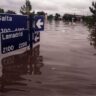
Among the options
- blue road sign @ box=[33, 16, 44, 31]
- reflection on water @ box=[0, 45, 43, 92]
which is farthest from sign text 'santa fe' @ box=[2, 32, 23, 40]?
blue road sign @ box=[33, 16, 44, 31]

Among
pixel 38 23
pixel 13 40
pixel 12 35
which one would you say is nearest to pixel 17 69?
pixel 13 40

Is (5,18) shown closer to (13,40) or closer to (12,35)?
(12,35)

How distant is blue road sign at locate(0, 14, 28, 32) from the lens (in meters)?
9.45

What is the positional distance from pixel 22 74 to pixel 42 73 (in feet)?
2.06

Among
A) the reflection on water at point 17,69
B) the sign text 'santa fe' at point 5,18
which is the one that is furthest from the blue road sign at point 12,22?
the reflection on water at point 17,69

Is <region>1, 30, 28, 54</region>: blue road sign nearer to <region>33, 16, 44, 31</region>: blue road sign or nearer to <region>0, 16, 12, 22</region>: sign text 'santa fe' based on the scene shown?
<region>0, 16, 12, 22</region>: sign text 'santa fe'

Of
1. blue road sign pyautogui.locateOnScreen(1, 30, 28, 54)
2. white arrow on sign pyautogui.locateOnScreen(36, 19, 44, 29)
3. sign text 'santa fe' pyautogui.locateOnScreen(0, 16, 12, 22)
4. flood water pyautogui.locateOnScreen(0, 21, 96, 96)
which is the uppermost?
sign text 'santa fe' pyautogui.locateOnScreen(0, 16, 12, 22)

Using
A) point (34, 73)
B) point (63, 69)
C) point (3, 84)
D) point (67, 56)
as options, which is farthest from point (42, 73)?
point (67, 56)

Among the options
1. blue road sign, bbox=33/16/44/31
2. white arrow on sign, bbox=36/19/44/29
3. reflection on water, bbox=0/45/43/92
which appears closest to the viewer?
reflection on water, bbox=0/45/43/92

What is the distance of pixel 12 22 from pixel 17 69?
4.68ft

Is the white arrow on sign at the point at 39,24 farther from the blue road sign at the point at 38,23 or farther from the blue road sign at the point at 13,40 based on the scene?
the blue road sign at the point at 13,40

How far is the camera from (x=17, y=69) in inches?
381

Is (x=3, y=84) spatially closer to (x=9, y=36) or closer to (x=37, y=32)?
(x=9, y=36)

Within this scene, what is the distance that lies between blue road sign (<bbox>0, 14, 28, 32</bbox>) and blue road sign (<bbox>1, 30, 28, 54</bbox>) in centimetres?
14
